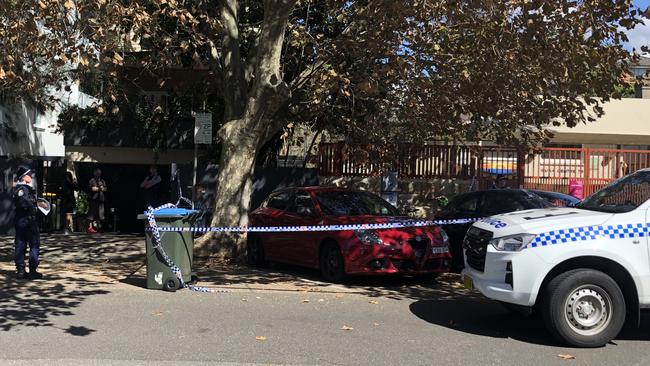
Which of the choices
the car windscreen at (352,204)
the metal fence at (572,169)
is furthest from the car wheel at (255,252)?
the metal fence at (572,169)

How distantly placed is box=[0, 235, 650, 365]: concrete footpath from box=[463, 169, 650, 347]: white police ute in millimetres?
307

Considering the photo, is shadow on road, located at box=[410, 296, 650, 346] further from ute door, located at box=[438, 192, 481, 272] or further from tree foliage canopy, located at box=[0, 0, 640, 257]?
tree foliage canopy, located at box=[0, 0, 640, 257]

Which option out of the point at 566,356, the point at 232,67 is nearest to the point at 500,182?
the point at 232,67

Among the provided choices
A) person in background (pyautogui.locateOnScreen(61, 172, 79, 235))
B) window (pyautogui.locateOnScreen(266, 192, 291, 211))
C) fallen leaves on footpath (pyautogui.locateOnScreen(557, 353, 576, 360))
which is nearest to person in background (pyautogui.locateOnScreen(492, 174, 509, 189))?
window (pyautogui.locateOnScreen(266, 192, 291, 211))

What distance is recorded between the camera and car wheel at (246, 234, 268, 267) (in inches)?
439

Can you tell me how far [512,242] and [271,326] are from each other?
9.10 feet

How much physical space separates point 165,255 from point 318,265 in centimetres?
246

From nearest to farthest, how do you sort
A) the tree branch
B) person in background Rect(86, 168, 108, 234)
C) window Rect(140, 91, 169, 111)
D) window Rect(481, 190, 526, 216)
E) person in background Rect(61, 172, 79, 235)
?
1. window Rect(481, 190, 526, 216)
2. the tree branch
3. person in background Rect(61, 172, 79, 235)
4. person in background Rect(86, 168, 108, 234)
5. window Rect(140, 91, 169, 111)

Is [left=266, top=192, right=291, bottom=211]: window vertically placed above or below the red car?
above

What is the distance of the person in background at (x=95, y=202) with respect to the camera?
51.4ft

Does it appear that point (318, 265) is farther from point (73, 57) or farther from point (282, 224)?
point (73, 57)

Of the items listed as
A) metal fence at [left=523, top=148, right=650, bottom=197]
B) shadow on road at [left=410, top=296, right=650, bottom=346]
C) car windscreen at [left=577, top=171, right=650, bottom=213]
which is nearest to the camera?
car windscreen at [left=577, top=171, right=650, bottom=213]

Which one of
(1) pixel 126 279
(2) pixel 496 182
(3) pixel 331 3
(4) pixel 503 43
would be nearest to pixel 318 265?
(1) pixel 126 279

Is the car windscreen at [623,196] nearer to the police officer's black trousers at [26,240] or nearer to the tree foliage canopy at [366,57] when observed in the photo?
the tree foliage canopy at [366,57]
